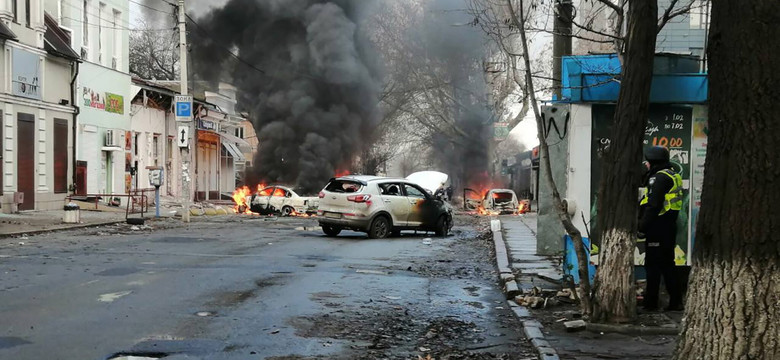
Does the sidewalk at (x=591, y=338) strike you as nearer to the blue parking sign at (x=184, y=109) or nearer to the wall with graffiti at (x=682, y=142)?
the wall with graffiti at (x=682, y=142)

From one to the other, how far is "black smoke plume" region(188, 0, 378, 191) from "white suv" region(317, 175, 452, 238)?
20637mm

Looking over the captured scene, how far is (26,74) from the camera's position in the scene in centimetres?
2575

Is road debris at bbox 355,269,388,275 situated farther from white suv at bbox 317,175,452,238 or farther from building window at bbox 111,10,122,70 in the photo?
building window at bbox 111,10,122,70

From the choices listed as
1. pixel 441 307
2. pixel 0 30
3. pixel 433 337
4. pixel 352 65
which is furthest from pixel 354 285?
pixel 352 65

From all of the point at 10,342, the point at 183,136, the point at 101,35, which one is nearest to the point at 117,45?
the point at 101,35

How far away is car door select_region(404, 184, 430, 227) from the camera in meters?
21.2

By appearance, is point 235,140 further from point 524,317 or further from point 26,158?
point 524,317

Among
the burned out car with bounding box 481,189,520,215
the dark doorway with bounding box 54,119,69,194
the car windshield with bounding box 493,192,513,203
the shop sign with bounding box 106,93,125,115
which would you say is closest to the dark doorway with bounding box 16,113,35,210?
the dark doorway with bounding box 54,119,69,194

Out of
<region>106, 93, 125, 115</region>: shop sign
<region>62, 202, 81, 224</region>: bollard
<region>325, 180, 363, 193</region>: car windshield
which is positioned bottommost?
<region>62, 202, 81, 224</region>: bollard

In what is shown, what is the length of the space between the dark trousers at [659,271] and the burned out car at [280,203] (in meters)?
24.2

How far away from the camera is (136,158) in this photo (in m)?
35.5

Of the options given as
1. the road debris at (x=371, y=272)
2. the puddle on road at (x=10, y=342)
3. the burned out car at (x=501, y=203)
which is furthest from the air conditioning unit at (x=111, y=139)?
the puddle on road at (x=10, y=342)

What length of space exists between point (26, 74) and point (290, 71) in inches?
771

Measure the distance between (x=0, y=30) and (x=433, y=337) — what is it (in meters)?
20.8
